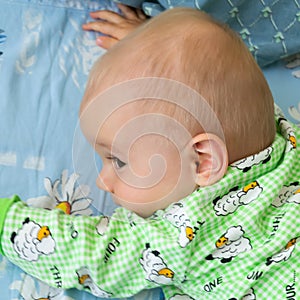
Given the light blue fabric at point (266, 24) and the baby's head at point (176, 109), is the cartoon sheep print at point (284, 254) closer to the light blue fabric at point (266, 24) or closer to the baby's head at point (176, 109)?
the baby's head at point (176, 109)

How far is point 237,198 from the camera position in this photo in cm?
84

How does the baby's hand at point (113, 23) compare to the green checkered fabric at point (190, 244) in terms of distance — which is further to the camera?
the baby's hand at point (113, 23)

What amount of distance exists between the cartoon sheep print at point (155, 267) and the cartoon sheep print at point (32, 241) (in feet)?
0.44

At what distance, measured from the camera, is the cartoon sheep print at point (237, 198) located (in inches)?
32.9

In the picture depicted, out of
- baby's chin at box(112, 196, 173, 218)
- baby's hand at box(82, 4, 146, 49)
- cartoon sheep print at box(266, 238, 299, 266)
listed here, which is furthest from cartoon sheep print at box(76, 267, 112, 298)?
baby's hand at box(82, 4, 146, 49)

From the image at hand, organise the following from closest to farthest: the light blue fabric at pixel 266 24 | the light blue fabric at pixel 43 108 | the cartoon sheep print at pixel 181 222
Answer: the cartoon sheep print at pixel 181 222
the light blue fabric at pixel 43 108
the light blue fabric at pixel 266 24

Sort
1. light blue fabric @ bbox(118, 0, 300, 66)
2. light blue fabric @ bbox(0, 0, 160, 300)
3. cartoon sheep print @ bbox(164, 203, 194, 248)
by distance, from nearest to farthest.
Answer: cartoon sheep print @ bbox(164, 203, 194, 248)
light blue fabric @ bbox(0, 0, 160, 300)
light blue fabric @ bbox(118, 0, 300, 66)

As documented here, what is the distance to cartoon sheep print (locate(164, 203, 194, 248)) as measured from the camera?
2.62ft

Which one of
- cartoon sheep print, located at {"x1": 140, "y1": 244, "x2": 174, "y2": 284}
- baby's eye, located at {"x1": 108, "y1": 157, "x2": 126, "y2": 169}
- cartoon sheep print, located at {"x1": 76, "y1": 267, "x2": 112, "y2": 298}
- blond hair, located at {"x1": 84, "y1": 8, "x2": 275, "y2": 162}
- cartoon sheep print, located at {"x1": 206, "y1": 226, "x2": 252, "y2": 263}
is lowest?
cartoon sheep print, located at {"x1": 76, "y1": 267, "x2": 112, "y2": 298}

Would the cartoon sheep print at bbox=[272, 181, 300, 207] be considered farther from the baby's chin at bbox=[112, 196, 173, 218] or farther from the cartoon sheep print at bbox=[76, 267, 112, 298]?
Answer: the cartoon sheep print at bbox=[76, 267, 112, 298]

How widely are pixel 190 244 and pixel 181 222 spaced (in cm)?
3

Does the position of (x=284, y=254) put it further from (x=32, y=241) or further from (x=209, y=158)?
(x=32, y=241)

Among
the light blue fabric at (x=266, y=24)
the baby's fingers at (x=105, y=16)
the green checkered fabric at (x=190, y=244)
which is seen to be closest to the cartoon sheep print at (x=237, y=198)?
the green checkered fabric at (x=190, y=244)

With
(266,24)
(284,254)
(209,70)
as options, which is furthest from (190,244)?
(266,24)
